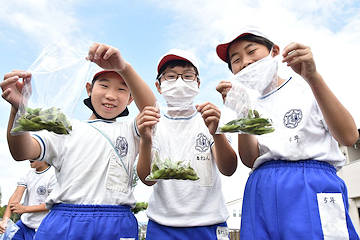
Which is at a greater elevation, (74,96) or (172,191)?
(74,96)

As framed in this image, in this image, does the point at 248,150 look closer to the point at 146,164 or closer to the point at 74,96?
the point at 146,164

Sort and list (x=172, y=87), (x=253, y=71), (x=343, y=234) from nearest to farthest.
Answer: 1. (x=343, y=234)
2. (x=253, y=71)
3. (x=172, y=87)

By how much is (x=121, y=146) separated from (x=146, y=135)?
39 cm

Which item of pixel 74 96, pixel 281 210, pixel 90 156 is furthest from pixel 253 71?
pixel 90 156

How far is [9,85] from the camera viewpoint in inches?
87.5

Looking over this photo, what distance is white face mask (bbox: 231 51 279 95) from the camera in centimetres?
218

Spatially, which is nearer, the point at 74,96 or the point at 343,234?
the point at 343,234

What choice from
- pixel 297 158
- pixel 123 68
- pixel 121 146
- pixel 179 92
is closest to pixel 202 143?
pixel 179 92

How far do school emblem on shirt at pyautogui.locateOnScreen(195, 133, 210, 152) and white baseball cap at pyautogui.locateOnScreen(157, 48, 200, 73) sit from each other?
0.68m

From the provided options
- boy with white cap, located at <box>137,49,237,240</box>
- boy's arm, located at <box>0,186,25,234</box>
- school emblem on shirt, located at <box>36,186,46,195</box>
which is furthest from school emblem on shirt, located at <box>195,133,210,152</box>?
boy's arm, located at <box>0,186,25,234</box>

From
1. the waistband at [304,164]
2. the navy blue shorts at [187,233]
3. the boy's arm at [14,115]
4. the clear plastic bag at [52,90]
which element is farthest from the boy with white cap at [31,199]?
the waistband at [304,164]

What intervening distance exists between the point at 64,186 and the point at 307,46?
7.00ft

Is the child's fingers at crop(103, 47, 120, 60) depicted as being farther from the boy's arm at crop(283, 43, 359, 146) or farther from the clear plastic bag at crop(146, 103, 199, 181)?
the boy's arm at crop(283, 43, 359, 146)

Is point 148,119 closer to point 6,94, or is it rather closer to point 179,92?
point 179,92
